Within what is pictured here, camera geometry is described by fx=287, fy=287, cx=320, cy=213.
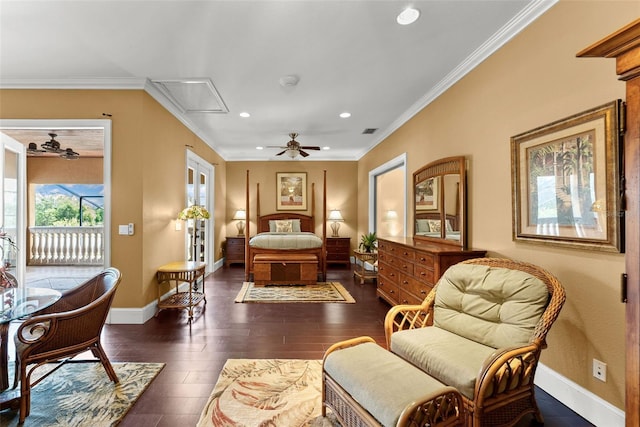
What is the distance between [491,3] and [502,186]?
58.1 inches

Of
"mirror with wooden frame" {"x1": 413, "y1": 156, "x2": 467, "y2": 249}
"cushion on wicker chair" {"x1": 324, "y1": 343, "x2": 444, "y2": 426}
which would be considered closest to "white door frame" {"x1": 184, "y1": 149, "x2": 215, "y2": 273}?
"mirror with wooden frame" {"x1": 413, "y1": 156, "x2": 467, "y2": 249}

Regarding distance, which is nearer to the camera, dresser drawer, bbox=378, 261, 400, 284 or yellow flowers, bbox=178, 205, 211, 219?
dresser drawer, bbox=378, 261, 400, 284

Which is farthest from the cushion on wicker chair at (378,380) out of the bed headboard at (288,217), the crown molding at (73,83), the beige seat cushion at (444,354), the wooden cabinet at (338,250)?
the bed headboard at (288,217)

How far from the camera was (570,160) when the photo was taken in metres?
1.96

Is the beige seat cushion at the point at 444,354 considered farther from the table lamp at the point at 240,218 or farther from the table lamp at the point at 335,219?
the table lamp at the point at 240,218

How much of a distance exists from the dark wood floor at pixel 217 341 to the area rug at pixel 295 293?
221mm

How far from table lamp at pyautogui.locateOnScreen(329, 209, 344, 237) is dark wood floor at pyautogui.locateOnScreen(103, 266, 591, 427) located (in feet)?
10.7

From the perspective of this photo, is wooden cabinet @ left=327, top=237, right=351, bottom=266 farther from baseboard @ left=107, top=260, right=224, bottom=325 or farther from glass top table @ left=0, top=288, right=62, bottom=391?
glass top table @ left=0, top=288, right=62, bottom=391

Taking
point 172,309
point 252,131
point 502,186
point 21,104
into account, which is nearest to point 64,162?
point 21,104

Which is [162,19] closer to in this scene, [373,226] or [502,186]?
[502,186]

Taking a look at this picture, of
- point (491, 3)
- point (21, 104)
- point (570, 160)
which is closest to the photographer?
point (570, 160)

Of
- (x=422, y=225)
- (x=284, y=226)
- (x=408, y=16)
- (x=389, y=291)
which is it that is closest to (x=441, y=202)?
(x=422, y=225)

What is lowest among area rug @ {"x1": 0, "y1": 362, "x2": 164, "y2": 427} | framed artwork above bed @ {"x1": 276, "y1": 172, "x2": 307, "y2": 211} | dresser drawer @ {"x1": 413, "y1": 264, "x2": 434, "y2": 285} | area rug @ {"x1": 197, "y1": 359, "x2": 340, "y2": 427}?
area rug @ {"x1": 197, "y1": 359, "x2": 340, "y2": 427}

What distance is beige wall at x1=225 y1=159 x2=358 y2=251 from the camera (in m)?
7.82
